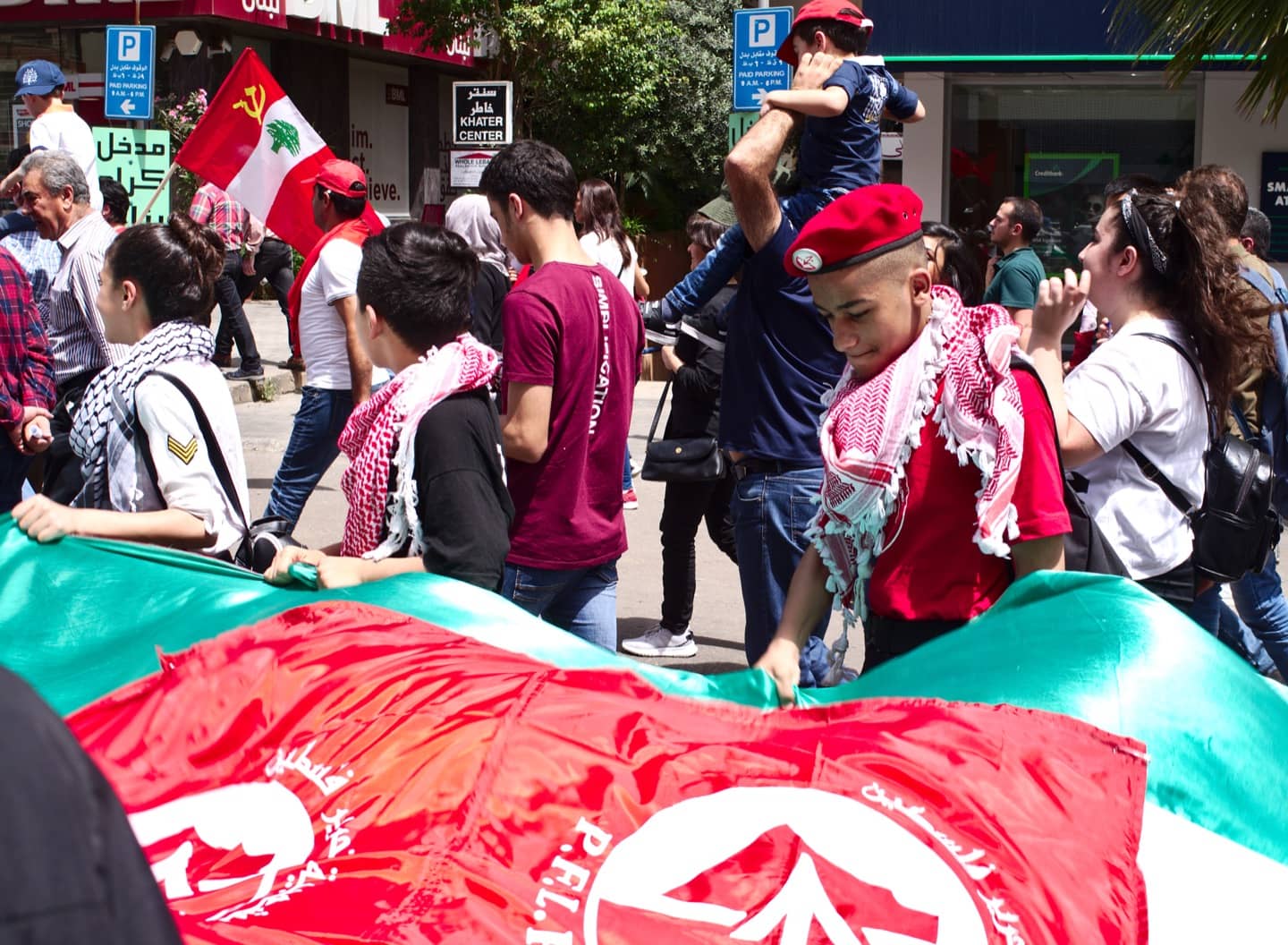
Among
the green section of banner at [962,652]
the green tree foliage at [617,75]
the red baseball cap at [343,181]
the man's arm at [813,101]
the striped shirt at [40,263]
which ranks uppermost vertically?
the green tree foliage at [617,75]

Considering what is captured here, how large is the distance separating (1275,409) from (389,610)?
3.41 meters

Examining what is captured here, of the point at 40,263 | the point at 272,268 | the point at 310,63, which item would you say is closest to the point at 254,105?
the point at 40,263

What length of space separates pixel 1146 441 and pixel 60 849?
3101 mm

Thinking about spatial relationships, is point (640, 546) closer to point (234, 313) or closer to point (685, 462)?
point (685, 462)

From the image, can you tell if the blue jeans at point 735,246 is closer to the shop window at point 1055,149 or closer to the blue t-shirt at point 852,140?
the blue t-shirt at point 852,140

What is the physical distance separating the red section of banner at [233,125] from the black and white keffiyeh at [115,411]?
4.67 meters

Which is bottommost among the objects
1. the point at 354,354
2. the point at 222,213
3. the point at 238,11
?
the point at 354,354

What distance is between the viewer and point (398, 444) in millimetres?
3168

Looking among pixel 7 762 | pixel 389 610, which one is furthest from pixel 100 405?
pixel 7 762

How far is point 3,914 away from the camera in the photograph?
0.76 meters

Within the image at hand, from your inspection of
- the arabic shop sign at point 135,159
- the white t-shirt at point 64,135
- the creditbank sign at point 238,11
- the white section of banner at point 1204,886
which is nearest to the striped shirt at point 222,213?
the arabic shop sign at point 135,159

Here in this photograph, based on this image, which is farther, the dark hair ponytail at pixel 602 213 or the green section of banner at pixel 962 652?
the dark hair ponytail at pixel 602 213

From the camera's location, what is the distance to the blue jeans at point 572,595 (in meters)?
3.97

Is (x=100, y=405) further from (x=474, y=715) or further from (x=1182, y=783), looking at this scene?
(x=1182, y=783)
